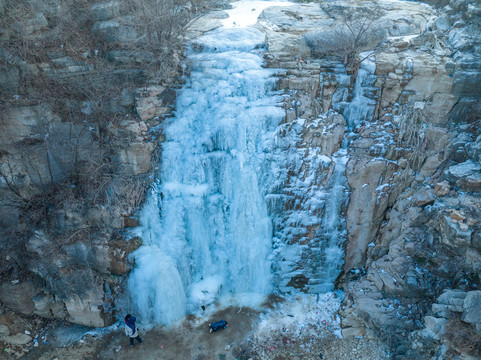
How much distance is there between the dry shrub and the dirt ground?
1.92 m

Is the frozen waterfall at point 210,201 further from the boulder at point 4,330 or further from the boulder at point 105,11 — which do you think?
the boulder at point 4,330

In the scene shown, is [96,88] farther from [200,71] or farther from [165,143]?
[200,71]

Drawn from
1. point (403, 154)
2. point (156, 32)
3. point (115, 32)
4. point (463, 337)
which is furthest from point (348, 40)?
point (463, 337)

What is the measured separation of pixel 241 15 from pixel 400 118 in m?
6.83

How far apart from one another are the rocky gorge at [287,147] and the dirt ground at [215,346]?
0.49 meters

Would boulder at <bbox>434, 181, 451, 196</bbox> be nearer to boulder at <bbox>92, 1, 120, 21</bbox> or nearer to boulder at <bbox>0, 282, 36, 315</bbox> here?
boulder at <bbox>92, 1, 120, 21</bbox>

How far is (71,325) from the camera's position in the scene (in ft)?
26.6

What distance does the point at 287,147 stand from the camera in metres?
8.21

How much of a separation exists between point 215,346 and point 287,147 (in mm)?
5421

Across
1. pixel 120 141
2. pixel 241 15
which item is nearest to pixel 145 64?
pixel 120 141

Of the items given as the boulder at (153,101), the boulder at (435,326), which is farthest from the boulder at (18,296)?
the boulder at (435,326)

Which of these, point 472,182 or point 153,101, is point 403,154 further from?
point 153,101

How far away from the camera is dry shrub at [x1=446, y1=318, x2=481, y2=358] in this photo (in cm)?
527

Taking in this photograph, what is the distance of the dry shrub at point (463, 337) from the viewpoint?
17.3 feet
